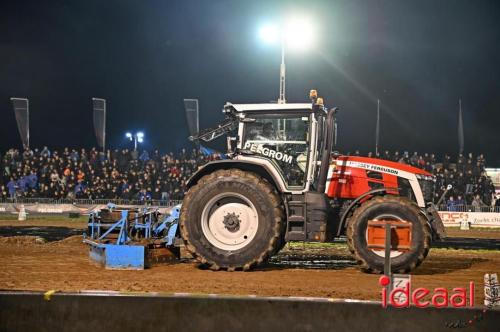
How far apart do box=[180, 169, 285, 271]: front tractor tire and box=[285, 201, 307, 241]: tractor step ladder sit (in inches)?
6.5

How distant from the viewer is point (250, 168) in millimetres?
10383

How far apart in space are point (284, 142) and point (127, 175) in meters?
20.4

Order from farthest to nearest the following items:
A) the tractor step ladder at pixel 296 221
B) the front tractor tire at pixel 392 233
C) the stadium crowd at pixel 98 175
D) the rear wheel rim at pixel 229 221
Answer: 1. the stadium crowd at pixel 98 175
2. the rear wheel rim at pixel 229 221
3. the tractor step ladder at pixel 296 221
4. the front tractor tire at pixel 392 233

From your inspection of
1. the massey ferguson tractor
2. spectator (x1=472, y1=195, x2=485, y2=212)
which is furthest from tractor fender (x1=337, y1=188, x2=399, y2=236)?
spectator (x1=472, y1=195, x2=485, y2=212)

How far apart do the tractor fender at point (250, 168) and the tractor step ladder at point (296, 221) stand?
0.34 m

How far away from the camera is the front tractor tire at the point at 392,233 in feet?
31.5

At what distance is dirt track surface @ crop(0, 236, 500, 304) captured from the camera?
8.58m

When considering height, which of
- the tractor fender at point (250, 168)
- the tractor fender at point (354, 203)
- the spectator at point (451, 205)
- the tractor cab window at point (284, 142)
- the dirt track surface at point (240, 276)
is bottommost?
the dirt track surface at point (240, 276)

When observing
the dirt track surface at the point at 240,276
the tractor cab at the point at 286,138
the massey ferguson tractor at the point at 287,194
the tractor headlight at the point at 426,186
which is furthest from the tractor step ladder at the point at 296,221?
the tractor headlight at the point at 426,186

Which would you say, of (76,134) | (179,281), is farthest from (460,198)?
(76,134)

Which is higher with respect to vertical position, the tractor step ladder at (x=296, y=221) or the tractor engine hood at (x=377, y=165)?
the tractor engine hood at (x=377, y=165)

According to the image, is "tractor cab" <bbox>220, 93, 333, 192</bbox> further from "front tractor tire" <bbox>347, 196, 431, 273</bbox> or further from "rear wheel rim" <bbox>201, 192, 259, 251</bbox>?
"front tractor tire" <bbox>347, 196, 431, 273</bbox>

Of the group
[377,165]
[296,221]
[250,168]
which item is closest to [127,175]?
[250,168]

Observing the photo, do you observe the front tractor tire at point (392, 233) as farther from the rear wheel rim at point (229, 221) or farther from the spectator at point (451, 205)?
the spectator at point (451, 205)
